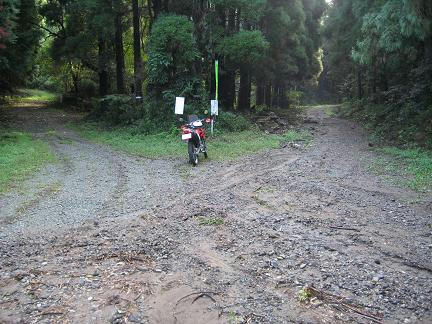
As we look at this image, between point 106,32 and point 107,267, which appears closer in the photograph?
point 107,267

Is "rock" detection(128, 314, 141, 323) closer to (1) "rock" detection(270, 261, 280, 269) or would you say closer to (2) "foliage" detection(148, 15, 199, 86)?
(1) "rock" detection(270, 261, 280, 269)

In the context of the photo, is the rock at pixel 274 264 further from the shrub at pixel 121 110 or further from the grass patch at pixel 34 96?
the grass patch at pixel 34 96

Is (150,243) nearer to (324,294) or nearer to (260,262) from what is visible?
(260,262)

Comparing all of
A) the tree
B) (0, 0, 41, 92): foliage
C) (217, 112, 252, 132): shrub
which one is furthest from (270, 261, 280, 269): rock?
(0, 0, 41, 92): foliage

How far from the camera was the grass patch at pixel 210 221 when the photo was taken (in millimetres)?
6355

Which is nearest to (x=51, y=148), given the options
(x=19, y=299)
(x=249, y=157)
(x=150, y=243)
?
(x=249, y=157)

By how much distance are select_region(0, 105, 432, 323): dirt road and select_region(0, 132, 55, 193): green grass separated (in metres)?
0.59

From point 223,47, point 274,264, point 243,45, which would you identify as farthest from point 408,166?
point 223,47

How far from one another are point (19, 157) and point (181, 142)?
17.2 ft

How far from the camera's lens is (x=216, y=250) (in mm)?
5391

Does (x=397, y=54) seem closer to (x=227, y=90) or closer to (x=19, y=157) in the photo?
(x=227, y=90)

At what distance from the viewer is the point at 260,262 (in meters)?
5.00

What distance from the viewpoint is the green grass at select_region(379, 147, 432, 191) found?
28.2 ft

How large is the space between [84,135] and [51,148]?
3.82 metres
